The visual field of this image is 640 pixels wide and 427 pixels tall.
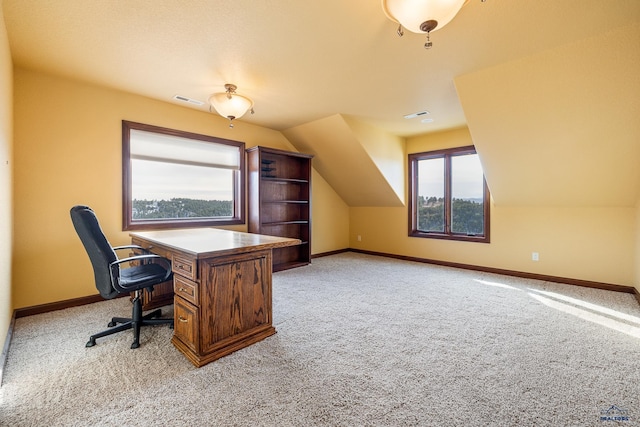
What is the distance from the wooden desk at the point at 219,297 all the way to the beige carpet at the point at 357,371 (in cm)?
11

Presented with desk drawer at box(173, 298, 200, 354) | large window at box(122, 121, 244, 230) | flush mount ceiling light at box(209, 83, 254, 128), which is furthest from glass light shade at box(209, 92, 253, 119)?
desk drawer at box(173, 298, 200, 354)

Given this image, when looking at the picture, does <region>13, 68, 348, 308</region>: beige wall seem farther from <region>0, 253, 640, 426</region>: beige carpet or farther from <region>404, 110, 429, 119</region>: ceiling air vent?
<region>404, 110, 429, 119</region>: ceiling air vent

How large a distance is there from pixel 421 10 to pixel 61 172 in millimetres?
3773

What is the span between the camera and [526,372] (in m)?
1.81

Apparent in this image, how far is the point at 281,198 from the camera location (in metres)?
5.13

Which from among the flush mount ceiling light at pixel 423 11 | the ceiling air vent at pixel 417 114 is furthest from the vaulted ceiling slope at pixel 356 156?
the flush mount ceiling light at pixel 423 11

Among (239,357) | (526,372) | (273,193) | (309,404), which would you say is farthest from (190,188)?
(526,372)

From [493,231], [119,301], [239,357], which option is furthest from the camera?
[493,231]

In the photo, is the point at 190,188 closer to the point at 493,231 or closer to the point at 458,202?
the point at 458,202

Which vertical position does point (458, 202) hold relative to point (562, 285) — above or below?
above

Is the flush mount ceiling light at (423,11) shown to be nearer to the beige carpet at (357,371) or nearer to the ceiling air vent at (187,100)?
the beige carpet at (357,371)

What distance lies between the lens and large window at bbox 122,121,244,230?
3516mm

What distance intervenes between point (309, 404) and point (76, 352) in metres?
1.89

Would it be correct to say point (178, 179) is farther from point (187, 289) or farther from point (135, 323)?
point (187, 289)
